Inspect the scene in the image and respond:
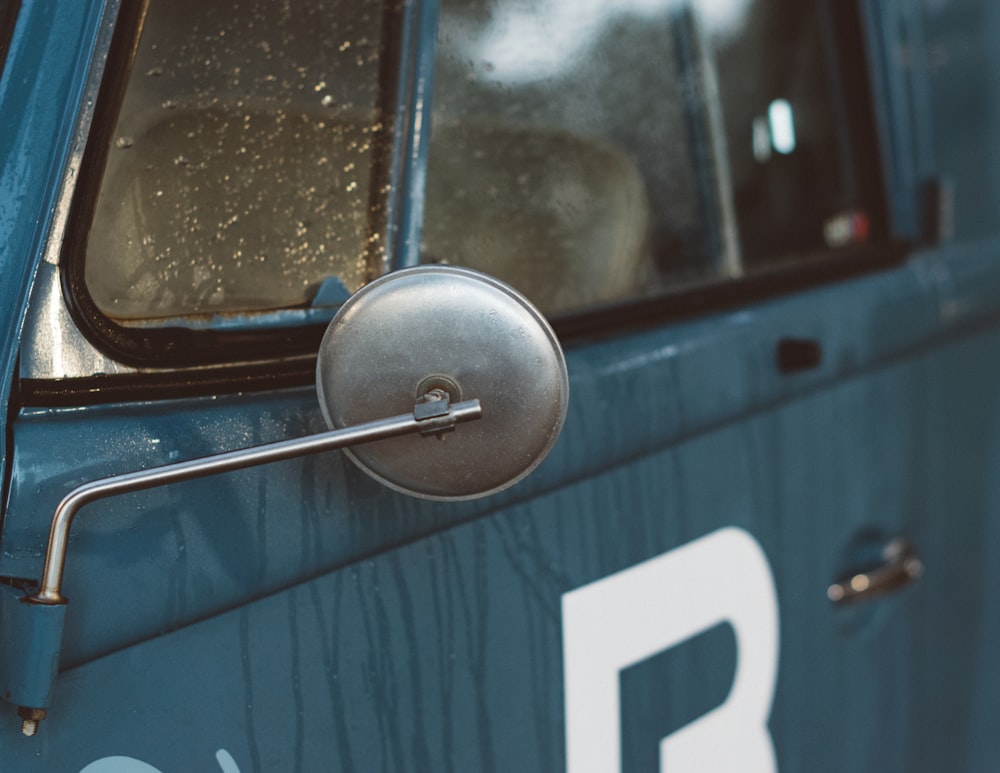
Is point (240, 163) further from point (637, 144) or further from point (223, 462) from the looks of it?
point (637, 144)

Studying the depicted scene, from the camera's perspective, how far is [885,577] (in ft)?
6.05

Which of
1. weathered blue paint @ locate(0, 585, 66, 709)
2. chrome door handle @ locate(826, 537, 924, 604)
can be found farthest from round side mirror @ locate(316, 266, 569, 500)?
chrome door handle @ locate(826, 537, 924, 604)

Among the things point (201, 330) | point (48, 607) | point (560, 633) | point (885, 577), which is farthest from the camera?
A: point (885, 577)

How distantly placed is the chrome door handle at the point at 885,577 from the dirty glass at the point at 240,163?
97 centimetres

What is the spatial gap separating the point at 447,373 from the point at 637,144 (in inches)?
29.6

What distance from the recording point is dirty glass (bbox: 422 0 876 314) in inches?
53.4

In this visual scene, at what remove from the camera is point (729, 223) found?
176 centimetres

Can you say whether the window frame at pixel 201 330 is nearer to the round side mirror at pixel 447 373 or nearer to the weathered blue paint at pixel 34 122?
the weathered blue paint at pixel 34 122

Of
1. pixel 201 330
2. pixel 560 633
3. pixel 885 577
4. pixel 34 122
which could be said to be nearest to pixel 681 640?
pixel 560 633

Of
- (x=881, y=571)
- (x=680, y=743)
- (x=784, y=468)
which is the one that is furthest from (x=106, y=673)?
(x=881, y=571)

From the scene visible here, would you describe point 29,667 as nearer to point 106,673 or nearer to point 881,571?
point 106,673

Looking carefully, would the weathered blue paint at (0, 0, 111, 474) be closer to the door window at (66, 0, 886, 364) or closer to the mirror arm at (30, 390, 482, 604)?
the door window at (66, 0, 886, 364)

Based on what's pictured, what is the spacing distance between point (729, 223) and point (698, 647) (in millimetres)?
638

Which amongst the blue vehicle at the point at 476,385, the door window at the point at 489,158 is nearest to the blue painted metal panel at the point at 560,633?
the blue vehicle at the point at 476,385
